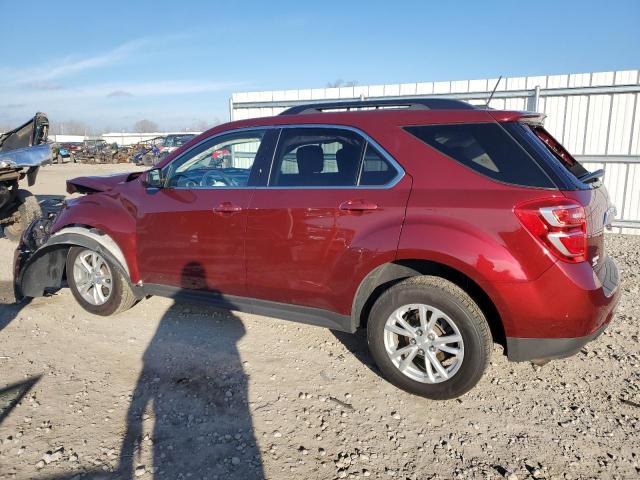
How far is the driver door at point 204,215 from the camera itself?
3.66 meters

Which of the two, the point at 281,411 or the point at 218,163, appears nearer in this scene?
the point at 281,411

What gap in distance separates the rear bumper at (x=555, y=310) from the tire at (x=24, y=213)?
8.00 m

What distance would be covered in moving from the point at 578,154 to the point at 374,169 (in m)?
6.95

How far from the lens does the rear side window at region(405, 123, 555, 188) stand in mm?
2762

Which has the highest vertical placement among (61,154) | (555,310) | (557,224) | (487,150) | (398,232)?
(61,154)

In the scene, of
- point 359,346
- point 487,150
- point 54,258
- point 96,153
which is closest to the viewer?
point 487,150

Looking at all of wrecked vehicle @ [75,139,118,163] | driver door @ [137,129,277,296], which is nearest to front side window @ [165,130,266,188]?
driver door @ [137,129,277,296]

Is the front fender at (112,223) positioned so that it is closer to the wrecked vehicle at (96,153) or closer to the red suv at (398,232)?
the red suv at (398,232)

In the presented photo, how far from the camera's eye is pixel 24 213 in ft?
26.2

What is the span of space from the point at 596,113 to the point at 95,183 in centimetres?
814

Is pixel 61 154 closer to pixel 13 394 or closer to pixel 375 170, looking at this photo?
pixel 13 394

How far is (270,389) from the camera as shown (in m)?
3.29

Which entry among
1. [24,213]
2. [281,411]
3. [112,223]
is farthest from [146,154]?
[281,411]

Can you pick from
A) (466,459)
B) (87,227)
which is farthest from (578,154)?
(87,227)
